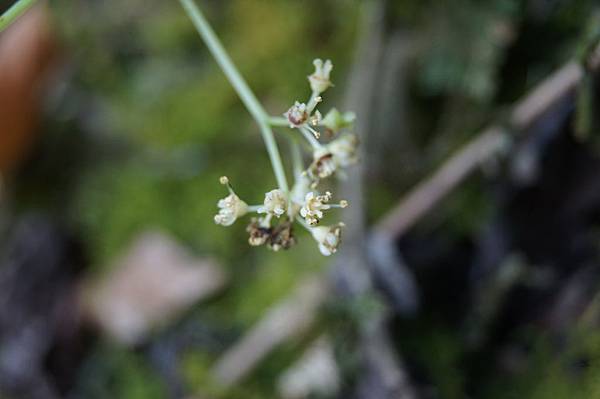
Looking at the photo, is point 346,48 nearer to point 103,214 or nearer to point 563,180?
point 563,180

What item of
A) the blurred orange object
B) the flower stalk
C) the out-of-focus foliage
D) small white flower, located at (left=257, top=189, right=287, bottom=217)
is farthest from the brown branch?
the blurred orange object

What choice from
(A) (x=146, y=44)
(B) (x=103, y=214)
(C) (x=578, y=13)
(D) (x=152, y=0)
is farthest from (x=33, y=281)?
(C) (x=578, y=13)

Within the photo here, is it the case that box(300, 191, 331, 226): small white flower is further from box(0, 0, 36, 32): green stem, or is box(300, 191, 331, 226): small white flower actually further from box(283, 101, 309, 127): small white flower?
box(0, 0, 36, 32): green stem

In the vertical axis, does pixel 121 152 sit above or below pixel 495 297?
above

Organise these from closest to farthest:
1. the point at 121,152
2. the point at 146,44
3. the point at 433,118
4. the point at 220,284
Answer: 1. the point at 433,118
2. the point at 220,284
3. the point at 121,152
4. the point at 146,44

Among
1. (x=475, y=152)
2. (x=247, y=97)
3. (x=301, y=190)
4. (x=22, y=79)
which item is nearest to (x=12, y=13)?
(x=247, y=97)
